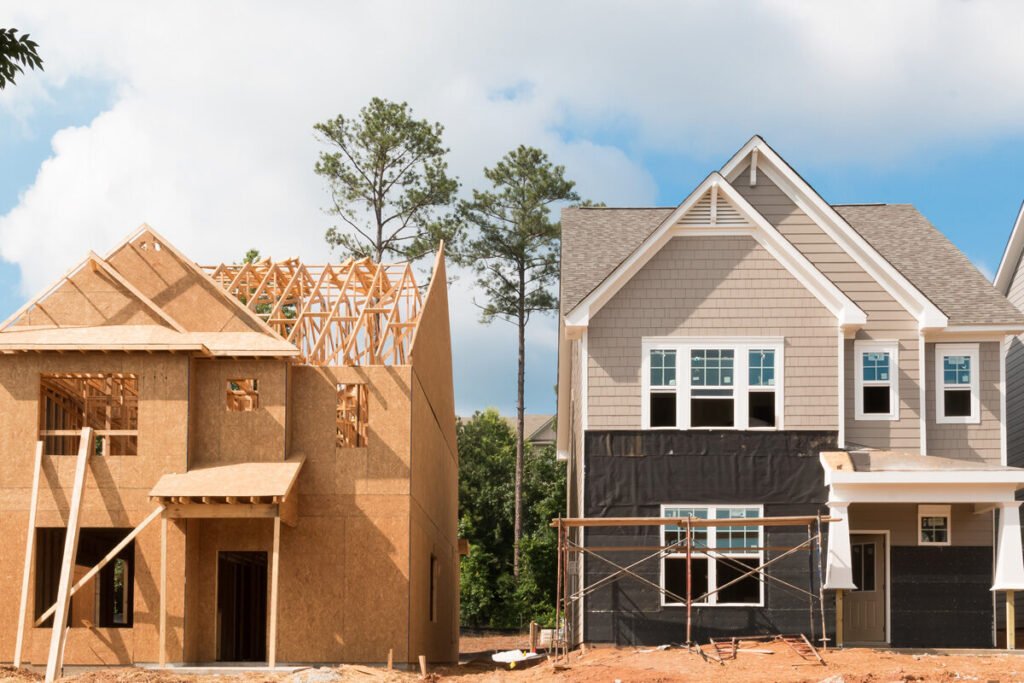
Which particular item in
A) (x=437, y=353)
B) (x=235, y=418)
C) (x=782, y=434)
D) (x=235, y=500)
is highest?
(x=437, y=353)

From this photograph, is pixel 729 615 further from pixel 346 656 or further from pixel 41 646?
pixel 41 646

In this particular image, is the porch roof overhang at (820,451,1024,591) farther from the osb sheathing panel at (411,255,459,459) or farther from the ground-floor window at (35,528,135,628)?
the ground-floor window at (35,528,135,628)

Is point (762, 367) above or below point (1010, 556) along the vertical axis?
above

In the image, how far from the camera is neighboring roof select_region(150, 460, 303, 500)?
2191cm

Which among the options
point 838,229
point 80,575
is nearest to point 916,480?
point 838,229

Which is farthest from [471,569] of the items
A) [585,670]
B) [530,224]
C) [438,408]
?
[585,670]

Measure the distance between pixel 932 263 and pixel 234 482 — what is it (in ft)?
50.2

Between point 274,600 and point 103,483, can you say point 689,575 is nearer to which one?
point 274,600

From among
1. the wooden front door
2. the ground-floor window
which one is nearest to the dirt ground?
the wooden front door

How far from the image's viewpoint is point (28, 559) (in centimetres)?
2270

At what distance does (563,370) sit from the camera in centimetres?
3088

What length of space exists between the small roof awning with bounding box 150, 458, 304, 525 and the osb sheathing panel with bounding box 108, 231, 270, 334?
121 inches

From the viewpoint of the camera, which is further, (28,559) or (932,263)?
(932,263)

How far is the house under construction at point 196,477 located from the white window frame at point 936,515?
9.67m
